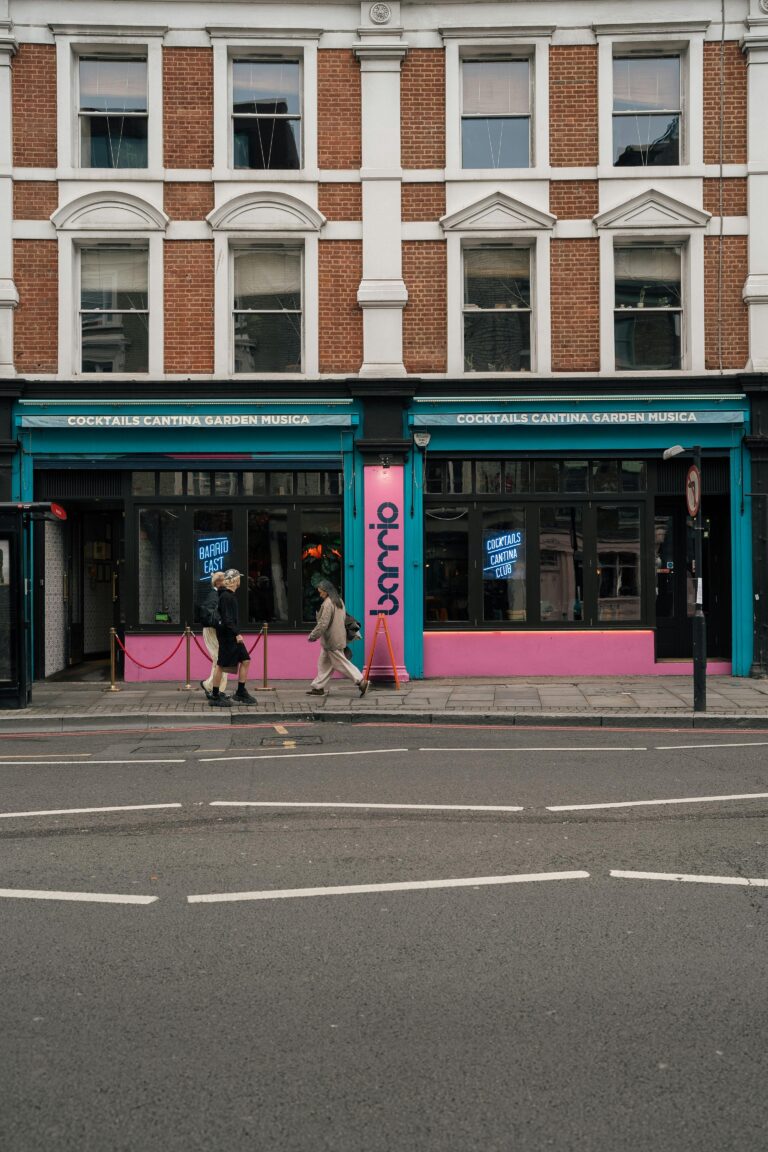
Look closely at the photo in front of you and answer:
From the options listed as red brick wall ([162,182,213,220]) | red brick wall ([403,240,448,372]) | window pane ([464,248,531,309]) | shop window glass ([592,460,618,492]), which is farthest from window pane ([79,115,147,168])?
shop window glass ([592,460,618,492])

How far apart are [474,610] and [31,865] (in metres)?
11.3

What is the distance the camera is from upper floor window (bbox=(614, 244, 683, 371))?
1697 cm

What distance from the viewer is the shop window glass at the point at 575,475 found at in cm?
1695

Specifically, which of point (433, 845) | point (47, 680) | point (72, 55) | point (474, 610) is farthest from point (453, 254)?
point (433, 845)

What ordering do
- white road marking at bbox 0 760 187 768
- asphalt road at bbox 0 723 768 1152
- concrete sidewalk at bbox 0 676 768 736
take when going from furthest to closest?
1. concrete sidewalk at bbox 0 676 768 736
2. white road marking at bbox 0 760 187 768
3. asphalt road at bbox 0 723 768 1152

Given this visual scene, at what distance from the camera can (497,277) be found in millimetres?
17078

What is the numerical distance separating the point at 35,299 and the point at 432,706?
9026mm

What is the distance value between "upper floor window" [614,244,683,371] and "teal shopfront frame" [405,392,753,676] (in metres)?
0.90

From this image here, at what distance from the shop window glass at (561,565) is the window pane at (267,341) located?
15.7 feet

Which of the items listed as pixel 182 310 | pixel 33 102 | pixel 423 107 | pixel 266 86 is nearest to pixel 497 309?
pixel 423 107

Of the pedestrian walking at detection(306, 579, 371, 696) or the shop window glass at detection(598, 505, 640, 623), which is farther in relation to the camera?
the shop window glass at detection(598, 505, 640, 623)

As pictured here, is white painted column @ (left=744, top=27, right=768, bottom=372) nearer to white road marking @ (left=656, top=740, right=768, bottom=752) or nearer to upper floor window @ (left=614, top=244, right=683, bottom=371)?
upper floor window @ (left=614, top=244, right=683, bottom=371)

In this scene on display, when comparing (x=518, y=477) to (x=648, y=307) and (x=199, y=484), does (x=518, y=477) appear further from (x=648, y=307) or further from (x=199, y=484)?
(x=199, y=484)

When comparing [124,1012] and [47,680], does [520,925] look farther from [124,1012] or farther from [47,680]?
[47,680]
